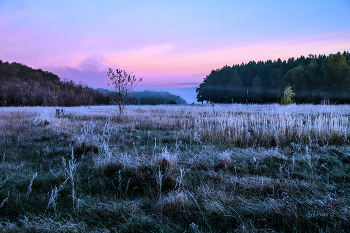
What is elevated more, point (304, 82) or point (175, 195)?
point (304, 82)

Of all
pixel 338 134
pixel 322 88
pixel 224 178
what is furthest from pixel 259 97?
pixel 224 178

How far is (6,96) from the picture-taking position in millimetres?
→ 25781

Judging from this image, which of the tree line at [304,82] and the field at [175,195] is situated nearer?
the field at [175,195]

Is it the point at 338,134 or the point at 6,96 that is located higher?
the point at 6,96

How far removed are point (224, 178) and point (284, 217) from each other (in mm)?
1098

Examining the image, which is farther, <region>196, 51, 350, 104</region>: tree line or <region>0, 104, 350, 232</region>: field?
<region>196, 51, 350, 104</region>: tree line

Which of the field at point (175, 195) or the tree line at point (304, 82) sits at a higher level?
the tree line at point (304, 82)

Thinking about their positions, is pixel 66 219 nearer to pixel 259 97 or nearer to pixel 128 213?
pixel 128 213

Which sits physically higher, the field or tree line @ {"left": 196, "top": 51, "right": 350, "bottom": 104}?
tree line @ {"left": 196, "top": 51, "right": 350, "bottom": 104}

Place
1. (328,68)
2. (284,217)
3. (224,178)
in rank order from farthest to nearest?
1. (328,68)
2. (224,178)
3. (284,217)

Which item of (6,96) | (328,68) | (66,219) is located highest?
(328,68)

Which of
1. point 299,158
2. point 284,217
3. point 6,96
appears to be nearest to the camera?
point 284,217

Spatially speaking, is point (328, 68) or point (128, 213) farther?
point (328, 68)

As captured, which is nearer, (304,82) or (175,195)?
(175,195)
